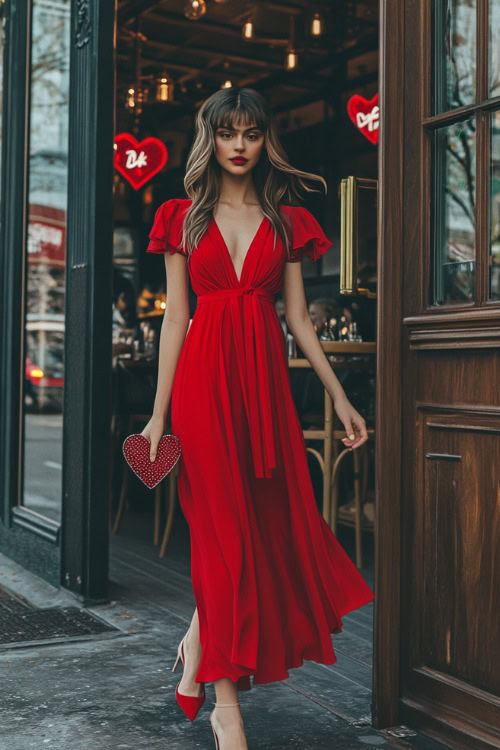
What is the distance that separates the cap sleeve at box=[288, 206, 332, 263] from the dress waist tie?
219mm

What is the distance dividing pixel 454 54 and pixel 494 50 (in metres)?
0.19

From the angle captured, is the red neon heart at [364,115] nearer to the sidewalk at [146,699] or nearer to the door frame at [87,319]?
the door frame at [87,319]

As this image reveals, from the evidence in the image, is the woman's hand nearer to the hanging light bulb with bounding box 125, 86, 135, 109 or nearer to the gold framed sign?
the gold framed sign

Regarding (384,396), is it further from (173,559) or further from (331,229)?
(331,229)

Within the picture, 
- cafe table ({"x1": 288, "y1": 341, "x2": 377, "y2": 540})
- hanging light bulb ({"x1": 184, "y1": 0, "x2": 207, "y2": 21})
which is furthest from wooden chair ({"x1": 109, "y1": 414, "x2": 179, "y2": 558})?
hanging light bulb ({"x1": 184, "y1": 0, "x2": 207, "y2": 21})

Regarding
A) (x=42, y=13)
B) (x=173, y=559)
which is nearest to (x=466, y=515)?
(x=173, y=559)

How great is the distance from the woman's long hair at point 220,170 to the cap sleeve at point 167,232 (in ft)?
0.13

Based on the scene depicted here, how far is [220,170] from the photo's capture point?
2.81m

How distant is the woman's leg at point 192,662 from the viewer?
8.96 ft

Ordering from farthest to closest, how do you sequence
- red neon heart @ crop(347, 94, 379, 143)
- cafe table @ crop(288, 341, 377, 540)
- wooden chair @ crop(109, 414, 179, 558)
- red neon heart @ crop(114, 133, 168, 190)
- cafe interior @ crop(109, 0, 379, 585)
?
red neon heart @ crop(114, 133, 168, 190) < red neon heart @ crop(347, 94, 379, 143) < wooden chair @ crop(109, 414, 179, 558) < cafe interior @ crop(109, 0, 379, 585) < cafe table @ crop(288, 341, 377, 540)

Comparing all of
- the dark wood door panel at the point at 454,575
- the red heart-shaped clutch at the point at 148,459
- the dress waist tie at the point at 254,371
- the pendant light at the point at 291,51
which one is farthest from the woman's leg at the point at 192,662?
the pendant light at the point at 291,51

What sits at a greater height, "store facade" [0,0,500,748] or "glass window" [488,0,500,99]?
"glass window" [488,0,500,99]

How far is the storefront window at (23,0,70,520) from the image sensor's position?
488cm

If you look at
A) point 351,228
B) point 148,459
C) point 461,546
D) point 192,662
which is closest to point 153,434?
point 148,459
